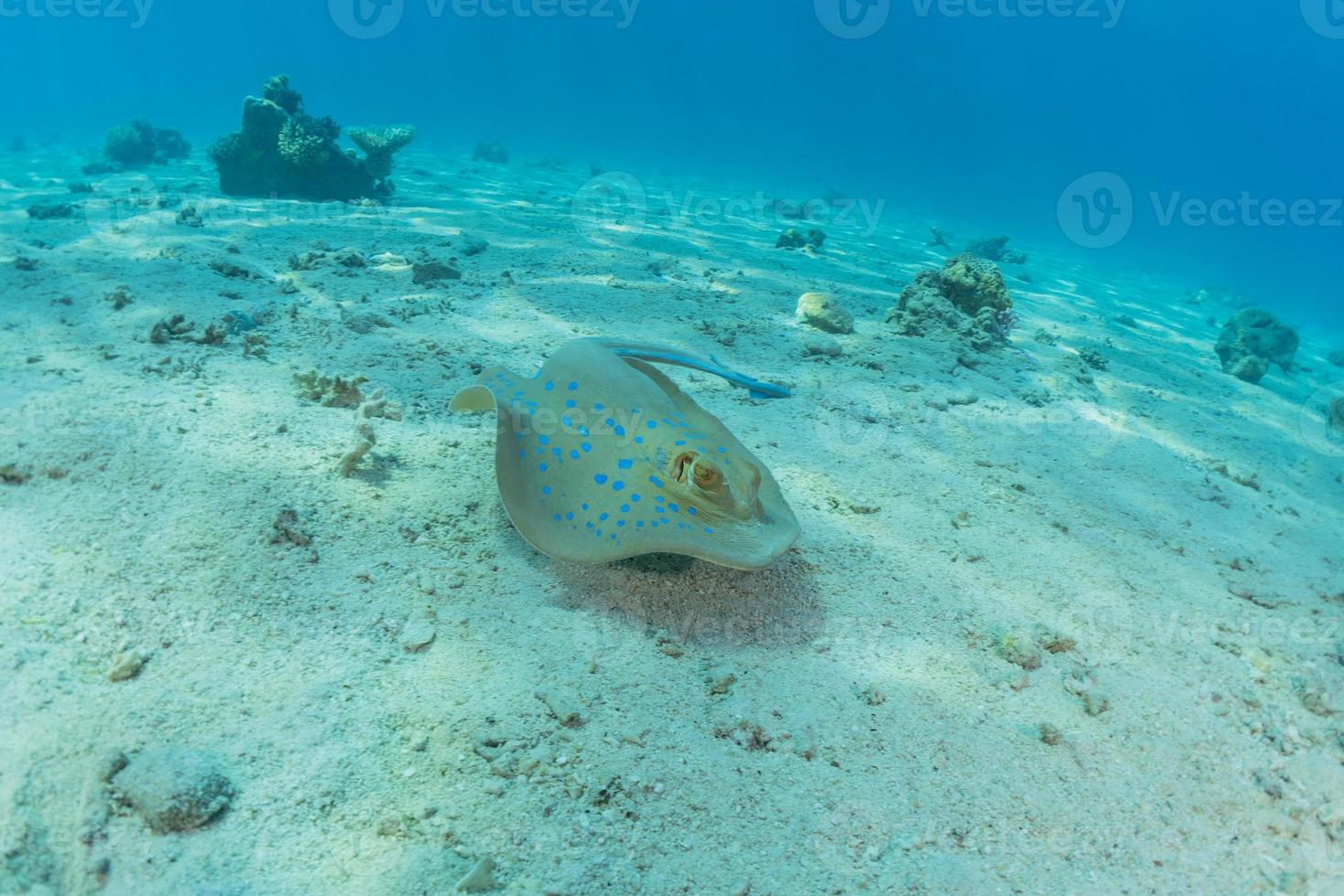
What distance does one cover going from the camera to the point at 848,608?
3.33 m

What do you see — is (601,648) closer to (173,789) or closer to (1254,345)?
(173,789)

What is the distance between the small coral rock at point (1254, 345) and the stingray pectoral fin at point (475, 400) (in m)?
13.1

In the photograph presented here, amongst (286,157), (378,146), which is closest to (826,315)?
(378,146)

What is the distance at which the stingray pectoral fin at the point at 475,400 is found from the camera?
3.48 m

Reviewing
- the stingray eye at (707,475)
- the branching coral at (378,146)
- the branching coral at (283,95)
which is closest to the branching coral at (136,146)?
the branching coral at (283,95)

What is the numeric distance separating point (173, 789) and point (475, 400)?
85.2 inches

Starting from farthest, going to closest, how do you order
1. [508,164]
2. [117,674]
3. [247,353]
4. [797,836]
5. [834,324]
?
[508,164] < [834,324] < [247,353] < [117,674] < [797,836]

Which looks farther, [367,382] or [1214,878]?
[367,382]

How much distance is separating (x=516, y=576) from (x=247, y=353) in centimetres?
347

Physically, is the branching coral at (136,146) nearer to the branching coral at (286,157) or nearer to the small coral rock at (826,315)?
the branching coral at (286,157)

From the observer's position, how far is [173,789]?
1966 millimetres

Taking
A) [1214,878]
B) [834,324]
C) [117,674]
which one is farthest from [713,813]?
[834,324]

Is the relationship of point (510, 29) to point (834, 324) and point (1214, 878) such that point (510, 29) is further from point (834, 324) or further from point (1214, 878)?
point (1214, 878)

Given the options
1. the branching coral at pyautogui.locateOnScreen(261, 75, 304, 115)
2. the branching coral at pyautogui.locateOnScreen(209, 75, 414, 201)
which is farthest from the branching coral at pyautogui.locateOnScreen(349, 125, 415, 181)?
the branching coral at pyautogui.locateOnScreen(261, 75, 304, 115)
